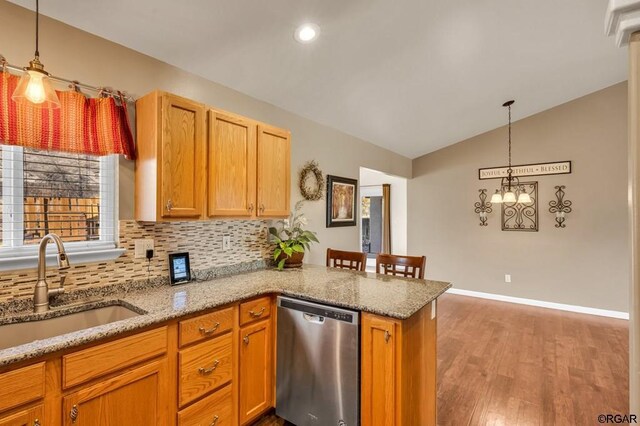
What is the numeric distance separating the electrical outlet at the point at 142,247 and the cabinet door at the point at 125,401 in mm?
789

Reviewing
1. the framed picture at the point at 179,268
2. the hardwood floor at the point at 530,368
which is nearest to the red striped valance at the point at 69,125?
the framed picture at the point at 179,268

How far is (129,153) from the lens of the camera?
1972 mm

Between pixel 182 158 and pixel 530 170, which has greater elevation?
pixel 530 170

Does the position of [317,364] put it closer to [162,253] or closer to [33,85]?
[162,253]

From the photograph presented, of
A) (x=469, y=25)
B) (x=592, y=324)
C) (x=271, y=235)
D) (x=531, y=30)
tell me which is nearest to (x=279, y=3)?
(x=469, y=25)

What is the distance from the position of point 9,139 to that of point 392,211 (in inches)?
237

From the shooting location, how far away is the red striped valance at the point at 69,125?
1541mm

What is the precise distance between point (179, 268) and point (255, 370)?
88 centimetres

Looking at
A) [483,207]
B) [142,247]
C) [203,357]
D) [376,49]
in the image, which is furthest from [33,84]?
[483,207]

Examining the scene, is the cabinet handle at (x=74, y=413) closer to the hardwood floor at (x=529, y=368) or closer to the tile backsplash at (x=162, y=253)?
the tile backsplash at (x=162, y=253)

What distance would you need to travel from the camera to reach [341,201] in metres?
3.96

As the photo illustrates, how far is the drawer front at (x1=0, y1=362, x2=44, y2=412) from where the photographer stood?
1.12 metres

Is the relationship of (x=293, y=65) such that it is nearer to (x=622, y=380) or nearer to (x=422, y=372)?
(x=422, y=372)

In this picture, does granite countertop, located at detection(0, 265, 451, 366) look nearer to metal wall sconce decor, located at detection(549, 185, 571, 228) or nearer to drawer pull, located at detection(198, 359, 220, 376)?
drawer pull, located at detection(198, 359, 220, 376)
